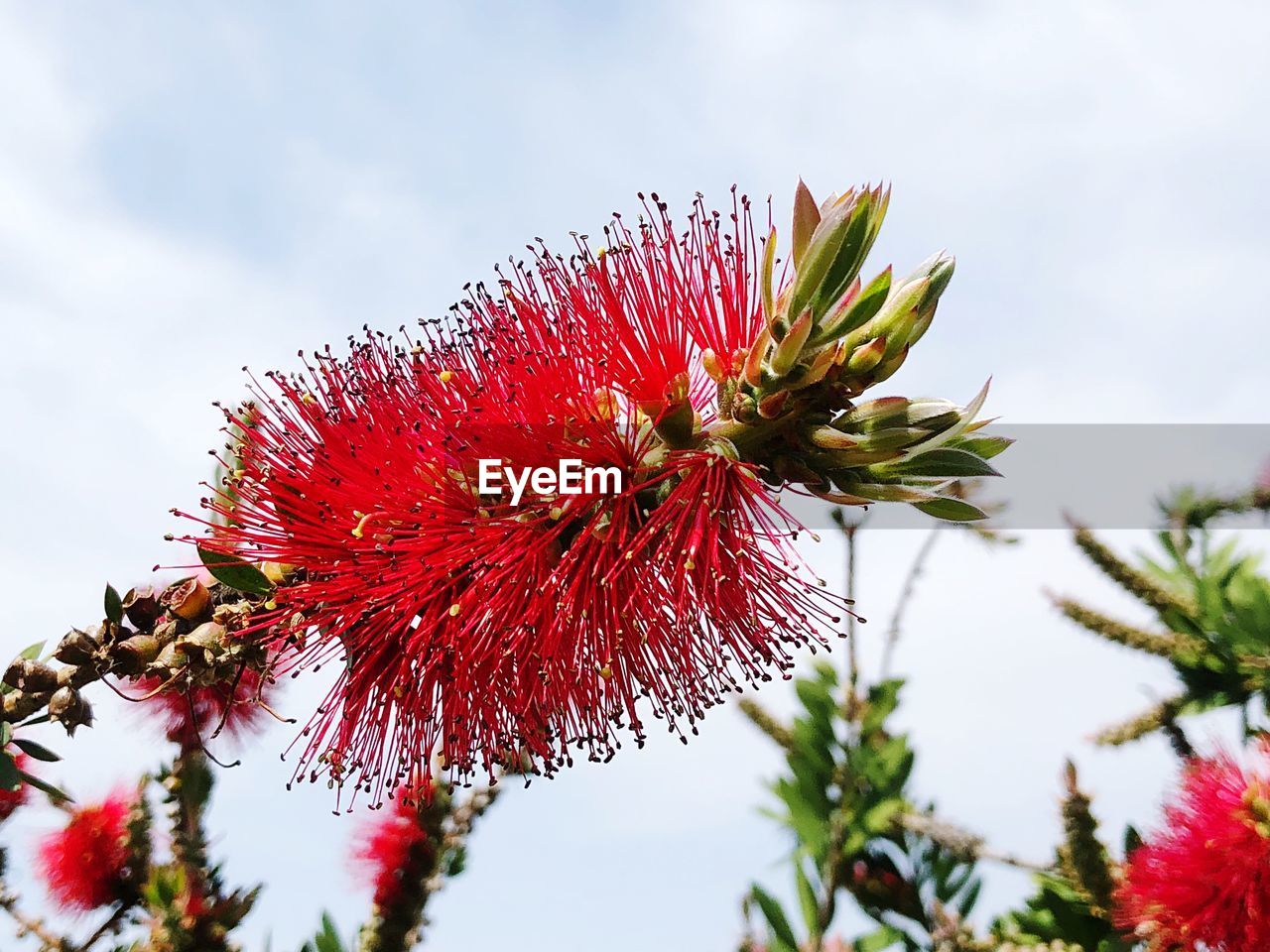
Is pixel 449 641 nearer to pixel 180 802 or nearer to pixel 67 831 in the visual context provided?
pixel 180 802

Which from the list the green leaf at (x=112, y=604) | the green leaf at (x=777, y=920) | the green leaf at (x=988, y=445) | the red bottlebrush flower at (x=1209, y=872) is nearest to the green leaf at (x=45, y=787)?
the green leaf at (x=112, y=604)

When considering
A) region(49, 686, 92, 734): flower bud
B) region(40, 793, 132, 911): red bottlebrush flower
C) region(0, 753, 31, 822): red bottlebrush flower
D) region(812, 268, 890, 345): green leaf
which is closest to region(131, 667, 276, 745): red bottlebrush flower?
region(49, 686, 92, 734): flower bud

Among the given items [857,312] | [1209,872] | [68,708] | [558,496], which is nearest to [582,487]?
[558,496]

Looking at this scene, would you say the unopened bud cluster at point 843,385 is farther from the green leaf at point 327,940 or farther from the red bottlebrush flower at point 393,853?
the green leaf at point 327,940

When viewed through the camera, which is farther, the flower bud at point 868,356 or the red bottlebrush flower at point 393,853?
the red bottlebrush flower at point 393,853

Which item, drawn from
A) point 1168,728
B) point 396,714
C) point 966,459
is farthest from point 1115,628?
point 396,714

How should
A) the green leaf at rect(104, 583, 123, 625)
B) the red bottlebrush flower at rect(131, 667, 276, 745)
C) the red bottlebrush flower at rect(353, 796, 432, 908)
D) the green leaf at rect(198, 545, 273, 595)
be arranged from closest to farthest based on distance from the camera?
the green leaf at rect(198, 545, 273, 595) → the green leaf at rect(104, 583, 123, 625) → the red bottlebrush flower at rect(131, 667, 276, 745) → the red bottlebrush flower at rect(353, 796, 432, 908)

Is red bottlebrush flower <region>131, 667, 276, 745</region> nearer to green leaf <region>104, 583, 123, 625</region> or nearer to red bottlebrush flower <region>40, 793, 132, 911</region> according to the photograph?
green leaf <region>104, 583, 123, 625</region>
